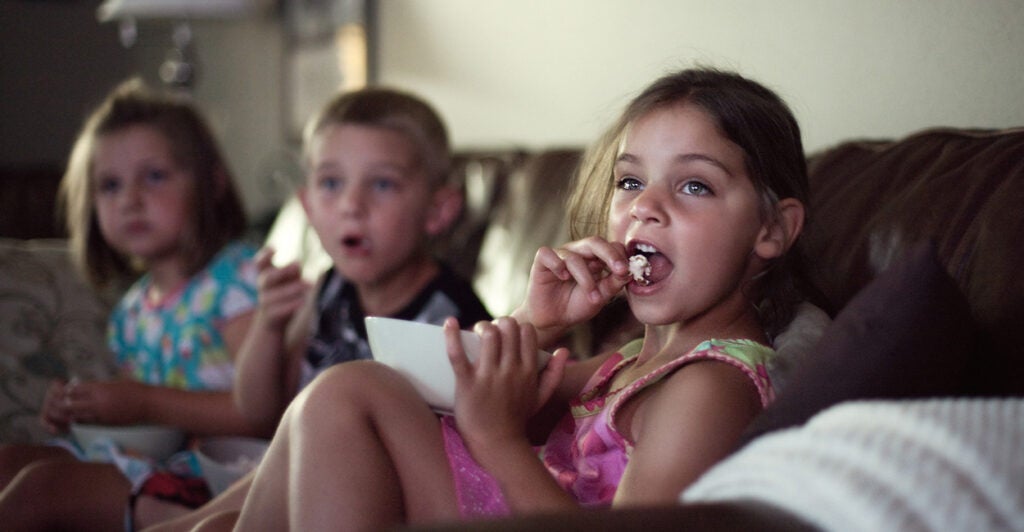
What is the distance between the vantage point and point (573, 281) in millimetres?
1303

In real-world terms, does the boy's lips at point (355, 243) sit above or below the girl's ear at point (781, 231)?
below

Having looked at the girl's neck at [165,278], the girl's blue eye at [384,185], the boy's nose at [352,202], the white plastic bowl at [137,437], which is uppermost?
the girl's blue eye at [384,185]

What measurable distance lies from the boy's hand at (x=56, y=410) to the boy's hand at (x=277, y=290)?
1.45 feet

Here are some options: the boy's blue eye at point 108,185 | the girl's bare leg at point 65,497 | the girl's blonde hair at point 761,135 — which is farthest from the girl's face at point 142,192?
the girl's blonde hair at point 761,135

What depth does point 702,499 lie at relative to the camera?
2.38 ft

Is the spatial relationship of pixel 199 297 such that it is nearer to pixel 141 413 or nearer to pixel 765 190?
pixel 141 413

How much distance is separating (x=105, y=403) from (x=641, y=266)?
113cm

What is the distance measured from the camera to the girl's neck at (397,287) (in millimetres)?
1809

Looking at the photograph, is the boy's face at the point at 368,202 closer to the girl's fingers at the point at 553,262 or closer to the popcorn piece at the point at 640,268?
the girl's fingers at the point at 553,262

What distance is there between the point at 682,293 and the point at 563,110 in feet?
4.62

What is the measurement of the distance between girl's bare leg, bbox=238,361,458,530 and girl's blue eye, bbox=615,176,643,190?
0.35 meters

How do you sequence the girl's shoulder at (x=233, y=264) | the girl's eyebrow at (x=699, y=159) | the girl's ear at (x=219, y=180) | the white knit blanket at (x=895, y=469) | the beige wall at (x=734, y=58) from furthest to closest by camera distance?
the girl's ear at (x=219, y=180) < the girl's shoulder at (x=233, y=264) < the beige wall at (x=734, y=58) < the girl's eyebrow at (x=699, y=159) < the white knit blanket at (x=895, y=469)

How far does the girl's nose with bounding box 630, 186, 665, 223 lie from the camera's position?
3.67ft

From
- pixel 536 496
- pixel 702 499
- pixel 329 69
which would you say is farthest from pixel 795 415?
pixel 329 69
